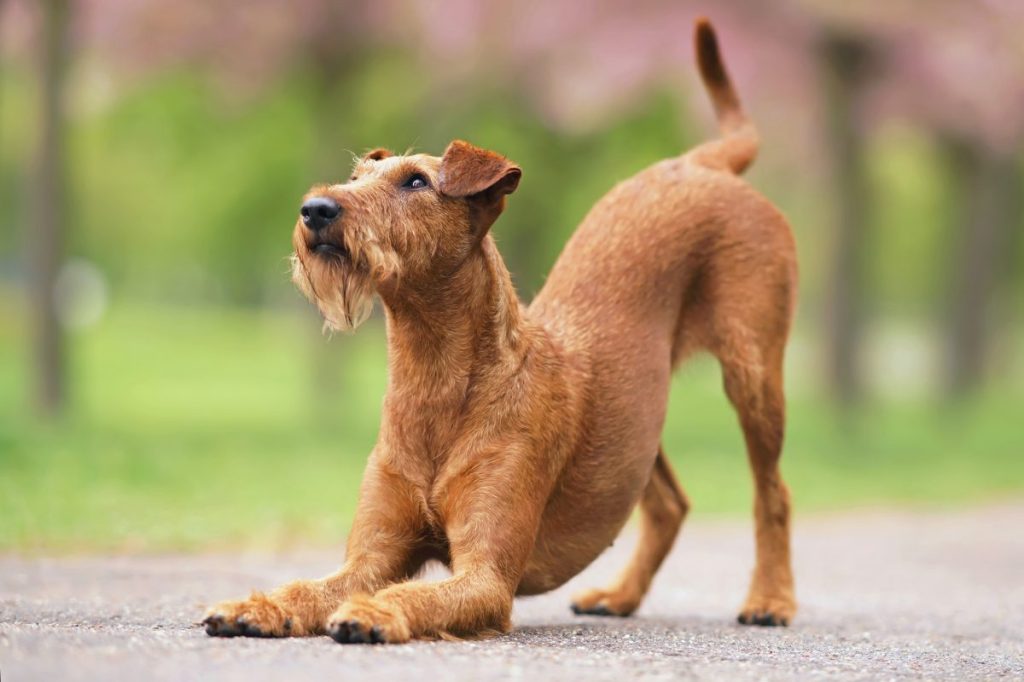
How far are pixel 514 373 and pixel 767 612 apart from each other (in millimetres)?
1884

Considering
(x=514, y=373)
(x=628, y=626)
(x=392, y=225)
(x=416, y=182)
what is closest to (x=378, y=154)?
(x=416, y=182)

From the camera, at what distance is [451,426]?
5.08m

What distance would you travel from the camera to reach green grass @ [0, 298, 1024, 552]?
972 cm

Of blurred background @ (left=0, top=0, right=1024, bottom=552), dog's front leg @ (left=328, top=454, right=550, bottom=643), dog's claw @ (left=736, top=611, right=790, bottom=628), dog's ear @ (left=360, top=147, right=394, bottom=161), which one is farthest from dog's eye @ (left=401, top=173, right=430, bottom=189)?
blurred background @ (left=0, top=0, right=1024, bottom=552)

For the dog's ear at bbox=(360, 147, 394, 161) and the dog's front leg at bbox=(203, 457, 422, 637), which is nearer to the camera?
the dog's front leg at bbox=(203, 457, 422, 637)

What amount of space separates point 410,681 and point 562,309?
2601 millimetres

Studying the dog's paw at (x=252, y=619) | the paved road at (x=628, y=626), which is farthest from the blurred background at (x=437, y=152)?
the dog's paw at (x=252, y=619)

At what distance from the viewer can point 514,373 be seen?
5.24 metres

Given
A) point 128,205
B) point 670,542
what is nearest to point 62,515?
point 670,542

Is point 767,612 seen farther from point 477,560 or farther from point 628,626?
point 477,560

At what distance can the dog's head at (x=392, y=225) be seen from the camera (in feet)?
15.5

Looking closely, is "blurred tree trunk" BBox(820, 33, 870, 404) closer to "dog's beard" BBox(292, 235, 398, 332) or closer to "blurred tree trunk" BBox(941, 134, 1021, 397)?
"blurred tree trunk" BBox(941, 134, 1021, 397)

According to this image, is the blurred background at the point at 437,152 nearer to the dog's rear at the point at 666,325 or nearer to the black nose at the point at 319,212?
the dog's rear at the point at 666,325

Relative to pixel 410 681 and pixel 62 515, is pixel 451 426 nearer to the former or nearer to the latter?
pixel 410 681
